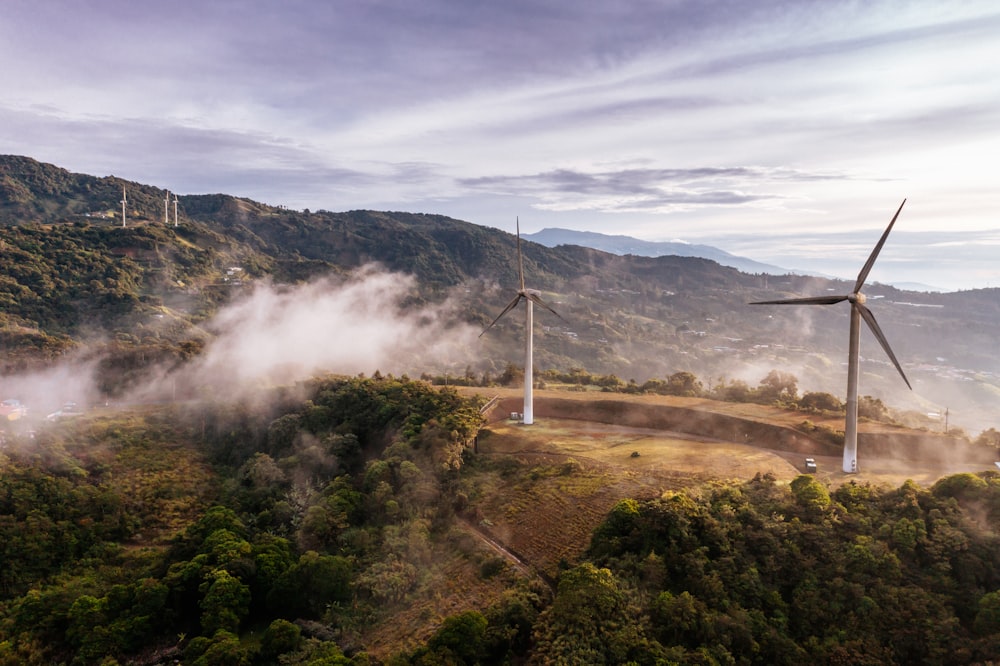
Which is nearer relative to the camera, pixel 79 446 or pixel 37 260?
pixel 79 446

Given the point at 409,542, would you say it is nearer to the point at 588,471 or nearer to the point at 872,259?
the point at 588,471

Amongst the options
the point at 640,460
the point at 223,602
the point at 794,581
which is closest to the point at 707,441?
the point at 640,460

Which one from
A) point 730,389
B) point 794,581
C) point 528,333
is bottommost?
point 794,581

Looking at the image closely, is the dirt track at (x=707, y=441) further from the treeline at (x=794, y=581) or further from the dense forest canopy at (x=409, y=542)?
the treeline at (x=794, y=581)

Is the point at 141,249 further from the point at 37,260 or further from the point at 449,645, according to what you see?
the point at 449,645

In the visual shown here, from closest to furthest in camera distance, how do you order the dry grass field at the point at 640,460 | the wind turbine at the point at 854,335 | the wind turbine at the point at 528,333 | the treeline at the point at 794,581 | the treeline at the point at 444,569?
the treeline at the point at 794,581, the treeline at the point at 444,569, the wind turbine at the point at 854,335, the dry grass field at the point at 640,460, the wind turbine at the point at 528,333

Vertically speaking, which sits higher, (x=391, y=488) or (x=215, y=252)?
(x=215, y=252)

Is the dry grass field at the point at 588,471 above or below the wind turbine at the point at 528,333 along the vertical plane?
below

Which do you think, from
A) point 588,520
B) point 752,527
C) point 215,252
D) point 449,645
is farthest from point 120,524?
point 215,252

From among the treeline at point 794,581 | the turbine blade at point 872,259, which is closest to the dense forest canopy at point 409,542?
the treeline at point 794,581

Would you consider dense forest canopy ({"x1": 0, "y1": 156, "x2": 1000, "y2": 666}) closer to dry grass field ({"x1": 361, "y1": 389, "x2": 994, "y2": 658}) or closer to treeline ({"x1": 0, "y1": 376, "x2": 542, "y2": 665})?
treeline ({"x1": 0, "y1": 376, "x2": 542, "y2": 665})

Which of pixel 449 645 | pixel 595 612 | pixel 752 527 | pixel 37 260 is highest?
pixel 37 260
